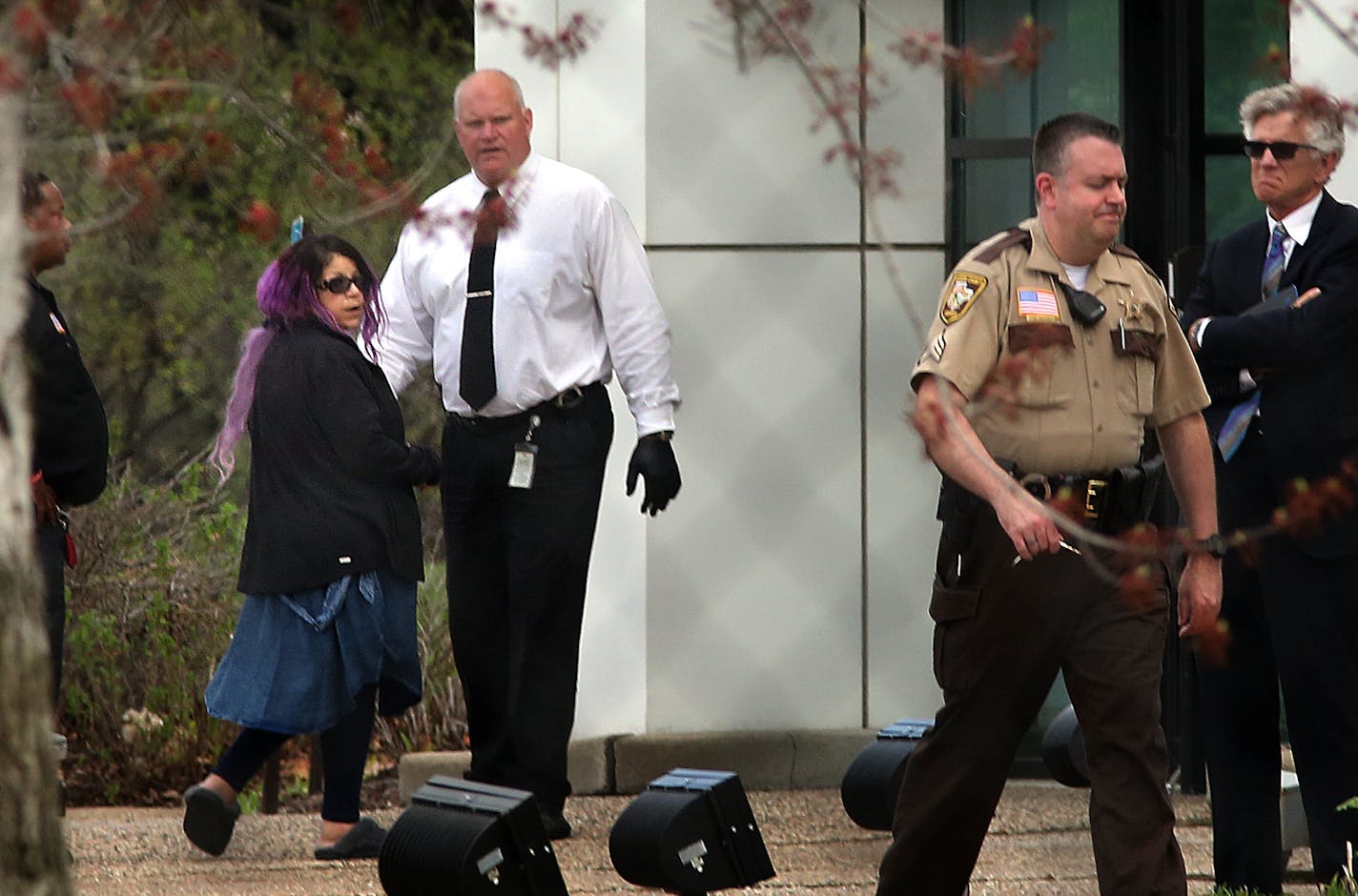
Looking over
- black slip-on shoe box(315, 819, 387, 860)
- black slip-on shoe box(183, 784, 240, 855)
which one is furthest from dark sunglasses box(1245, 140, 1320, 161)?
black slip-on shoe box(183, 784, 240, 855)

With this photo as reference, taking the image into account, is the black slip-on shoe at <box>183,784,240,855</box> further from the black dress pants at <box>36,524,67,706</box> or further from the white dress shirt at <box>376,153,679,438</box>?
the white dress shirt at <box>376,153,679,438</box>

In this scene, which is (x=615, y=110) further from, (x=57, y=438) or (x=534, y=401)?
(x=57, y=438)

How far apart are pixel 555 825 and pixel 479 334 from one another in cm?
138

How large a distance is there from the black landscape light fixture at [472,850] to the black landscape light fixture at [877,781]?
1.17m

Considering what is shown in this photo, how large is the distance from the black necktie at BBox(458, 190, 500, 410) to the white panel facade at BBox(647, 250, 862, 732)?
100 cm

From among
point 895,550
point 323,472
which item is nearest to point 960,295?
point 323,472

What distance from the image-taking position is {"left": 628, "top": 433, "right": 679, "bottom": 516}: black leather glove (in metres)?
6.04

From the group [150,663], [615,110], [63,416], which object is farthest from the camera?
[150,663]

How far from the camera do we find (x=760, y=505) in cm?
716

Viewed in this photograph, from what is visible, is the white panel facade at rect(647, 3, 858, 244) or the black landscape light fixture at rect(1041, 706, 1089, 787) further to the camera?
the white panel facade at rect(647, 3, 858, 244)

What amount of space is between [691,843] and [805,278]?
9.19ft

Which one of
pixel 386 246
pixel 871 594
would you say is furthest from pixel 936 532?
pixel 386 246

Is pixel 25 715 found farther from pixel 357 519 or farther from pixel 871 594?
pixel 871 594

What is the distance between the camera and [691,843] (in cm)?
475
